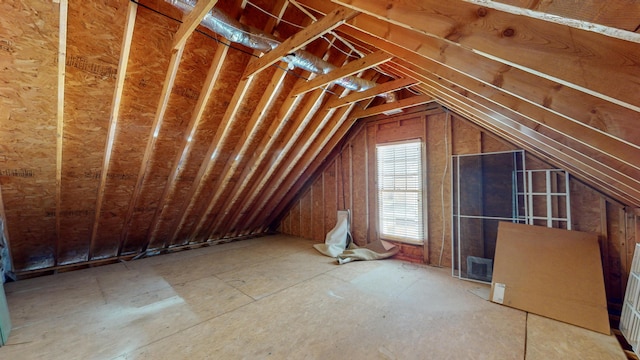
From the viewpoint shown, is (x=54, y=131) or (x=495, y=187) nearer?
(x=54, y=131)

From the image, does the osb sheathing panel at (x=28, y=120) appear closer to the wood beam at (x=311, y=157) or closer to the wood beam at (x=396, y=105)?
the wood beam at (x=311, y=157)

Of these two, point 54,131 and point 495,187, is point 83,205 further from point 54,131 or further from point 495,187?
point 495,187

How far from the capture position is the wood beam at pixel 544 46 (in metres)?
0.77

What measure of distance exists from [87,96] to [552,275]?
213 inches

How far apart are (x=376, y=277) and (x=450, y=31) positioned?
3395 millimetres

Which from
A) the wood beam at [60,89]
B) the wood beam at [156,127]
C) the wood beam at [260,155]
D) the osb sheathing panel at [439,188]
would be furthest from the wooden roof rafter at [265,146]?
the osb sheathing panel at [439,188]

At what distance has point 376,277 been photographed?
145 inches

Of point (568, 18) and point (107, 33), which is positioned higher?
point (107, 33)

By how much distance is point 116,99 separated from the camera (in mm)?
2459

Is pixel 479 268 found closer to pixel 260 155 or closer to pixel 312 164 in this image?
pixel 312 164

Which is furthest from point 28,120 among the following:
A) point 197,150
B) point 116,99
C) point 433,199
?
point 433,199

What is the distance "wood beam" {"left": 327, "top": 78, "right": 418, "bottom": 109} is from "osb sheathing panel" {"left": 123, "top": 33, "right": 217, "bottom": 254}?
189cm

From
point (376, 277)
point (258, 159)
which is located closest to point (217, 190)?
point (258, 159)

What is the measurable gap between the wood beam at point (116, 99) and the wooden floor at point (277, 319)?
131cm
